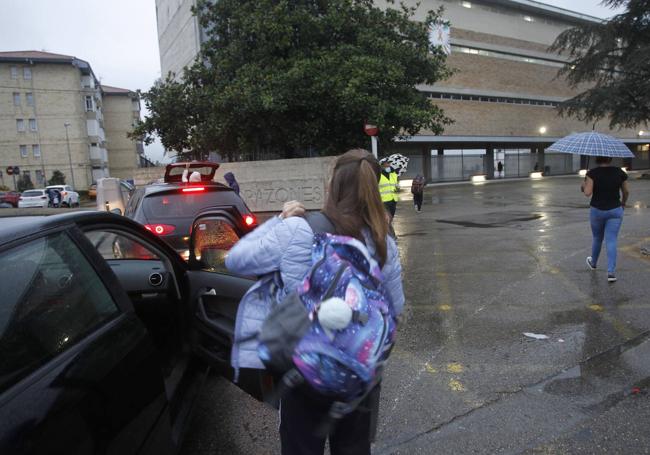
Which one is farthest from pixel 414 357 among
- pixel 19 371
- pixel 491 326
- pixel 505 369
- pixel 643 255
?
pixel 643 255

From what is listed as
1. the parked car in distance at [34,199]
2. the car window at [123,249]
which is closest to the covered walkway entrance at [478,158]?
the parked car in distance at [34,199]

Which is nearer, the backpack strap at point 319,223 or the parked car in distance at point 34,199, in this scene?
the backpack strap at point 319,223

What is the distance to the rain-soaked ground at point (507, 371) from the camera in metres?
2.87

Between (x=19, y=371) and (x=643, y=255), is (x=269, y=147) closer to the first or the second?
(x=643, y=255)

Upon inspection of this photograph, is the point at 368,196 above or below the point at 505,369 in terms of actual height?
above

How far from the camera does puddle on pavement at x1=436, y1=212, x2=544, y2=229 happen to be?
11868 millimetres

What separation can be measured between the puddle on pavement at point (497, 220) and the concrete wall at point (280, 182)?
5.14 m

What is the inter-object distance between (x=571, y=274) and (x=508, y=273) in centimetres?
82

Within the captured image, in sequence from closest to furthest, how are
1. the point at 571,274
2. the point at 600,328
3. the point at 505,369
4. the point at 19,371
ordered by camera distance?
the point at 19,371 < the point at 505,369 < the point at 600,328 < the point at 571,274

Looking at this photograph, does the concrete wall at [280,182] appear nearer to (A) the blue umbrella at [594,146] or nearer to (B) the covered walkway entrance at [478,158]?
→ (A) the blue umbrella at [594,146]

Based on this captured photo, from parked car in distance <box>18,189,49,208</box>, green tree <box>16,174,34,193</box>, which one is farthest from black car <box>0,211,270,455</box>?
green tree <box>16,174,34,193</box>

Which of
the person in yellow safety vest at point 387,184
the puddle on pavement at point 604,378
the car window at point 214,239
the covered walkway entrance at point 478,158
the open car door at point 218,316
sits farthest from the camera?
the covered walkway entrance at point 478,158

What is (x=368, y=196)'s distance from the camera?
1854mm

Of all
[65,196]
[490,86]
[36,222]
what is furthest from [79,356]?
[490,86]
